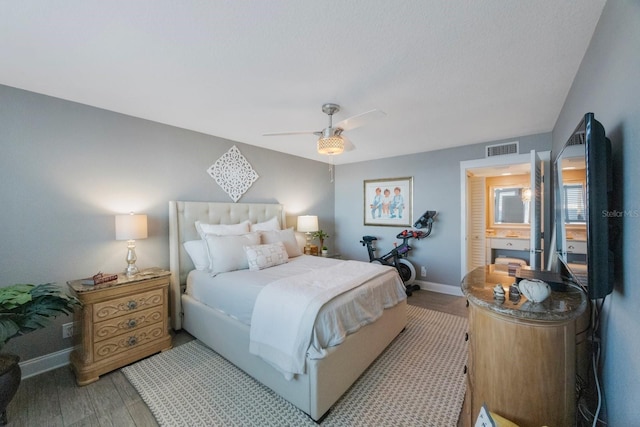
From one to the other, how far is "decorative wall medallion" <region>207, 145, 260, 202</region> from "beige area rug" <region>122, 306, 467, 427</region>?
202 centimetres

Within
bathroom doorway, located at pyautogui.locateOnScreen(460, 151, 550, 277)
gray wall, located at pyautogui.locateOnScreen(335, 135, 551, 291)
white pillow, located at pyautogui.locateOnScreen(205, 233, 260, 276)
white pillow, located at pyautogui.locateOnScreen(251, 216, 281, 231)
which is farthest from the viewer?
bathroom doorway, located at pyautogui.locateOnScreen(460, 151, 550, 277)

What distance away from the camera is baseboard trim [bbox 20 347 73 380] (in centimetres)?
210

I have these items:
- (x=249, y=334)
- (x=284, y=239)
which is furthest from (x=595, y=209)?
(x=284, y=239)

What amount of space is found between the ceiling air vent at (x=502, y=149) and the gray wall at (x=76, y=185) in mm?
4038

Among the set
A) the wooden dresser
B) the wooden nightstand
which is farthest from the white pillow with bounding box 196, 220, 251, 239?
the wooden dresser

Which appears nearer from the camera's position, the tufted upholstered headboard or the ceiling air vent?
the tufted upholstered headboard

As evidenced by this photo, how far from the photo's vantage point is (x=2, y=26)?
1.42m

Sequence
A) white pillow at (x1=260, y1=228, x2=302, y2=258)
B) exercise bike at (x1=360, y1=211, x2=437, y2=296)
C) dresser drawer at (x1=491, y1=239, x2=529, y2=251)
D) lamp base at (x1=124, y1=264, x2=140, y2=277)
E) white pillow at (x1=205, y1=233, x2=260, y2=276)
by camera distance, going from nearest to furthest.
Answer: lamp base at (x1=124, y1=264, x2=140, y2=277) → white pillow at (x1=205, y1=233, x2=260, y2=276) → white pillow at (x1=260, y1=228, x2=302, y2=258) → exercise bike at (x1=360, y1=211, x2=437, y2=296) → dresser drawer at (x1=491, y1=239, x2=529, y2=251)

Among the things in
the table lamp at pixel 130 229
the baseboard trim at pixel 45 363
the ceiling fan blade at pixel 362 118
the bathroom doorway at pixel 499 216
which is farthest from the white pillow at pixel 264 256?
the bathroom doorway at pixel 499 216

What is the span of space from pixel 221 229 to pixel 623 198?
3.27 metres

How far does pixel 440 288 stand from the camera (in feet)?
13.8

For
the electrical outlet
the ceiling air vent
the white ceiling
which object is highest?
the white ceiling

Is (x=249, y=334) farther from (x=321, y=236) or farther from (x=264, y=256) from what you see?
(x=321, y=236)

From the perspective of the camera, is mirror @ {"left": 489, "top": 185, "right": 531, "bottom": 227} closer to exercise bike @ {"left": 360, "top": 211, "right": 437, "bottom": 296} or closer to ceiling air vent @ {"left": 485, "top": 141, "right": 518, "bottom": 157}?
ceiling air vent @ {"left": 485, "top": 141, "right": 518, "bottom": 157}
